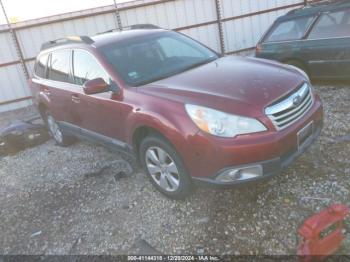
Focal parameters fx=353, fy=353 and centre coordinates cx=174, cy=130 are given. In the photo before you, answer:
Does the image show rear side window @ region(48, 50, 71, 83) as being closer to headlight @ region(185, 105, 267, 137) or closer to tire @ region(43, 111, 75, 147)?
tire @ region(43, 111, 75, 147)

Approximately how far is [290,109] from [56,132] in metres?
4.23

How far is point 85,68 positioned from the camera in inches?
174

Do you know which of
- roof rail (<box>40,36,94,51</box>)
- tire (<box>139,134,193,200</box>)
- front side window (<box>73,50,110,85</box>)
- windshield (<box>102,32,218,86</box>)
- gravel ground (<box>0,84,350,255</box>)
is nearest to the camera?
gravel ground (<box>0,84,350,255</box>)

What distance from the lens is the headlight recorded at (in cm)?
297

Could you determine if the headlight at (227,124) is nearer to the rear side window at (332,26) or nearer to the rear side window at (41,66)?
the rear side window at (41,66)

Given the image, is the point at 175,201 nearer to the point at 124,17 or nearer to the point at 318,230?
the point at 318,230

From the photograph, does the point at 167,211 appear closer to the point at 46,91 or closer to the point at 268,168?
the point at 268,168

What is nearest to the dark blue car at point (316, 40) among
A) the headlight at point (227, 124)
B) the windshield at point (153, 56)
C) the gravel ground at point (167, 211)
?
the gravel ground at point (167, 211)

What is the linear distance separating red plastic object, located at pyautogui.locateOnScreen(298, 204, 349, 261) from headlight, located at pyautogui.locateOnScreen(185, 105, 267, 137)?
0.85 m

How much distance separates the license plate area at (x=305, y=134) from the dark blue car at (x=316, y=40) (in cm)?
295

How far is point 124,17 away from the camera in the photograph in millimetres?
10125

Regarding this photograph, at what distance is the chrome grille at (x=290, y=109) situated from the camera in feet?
10.1

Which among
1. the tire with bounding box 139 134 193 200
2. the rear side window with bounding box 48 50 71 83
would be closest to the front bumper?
the tire with bounding box 139 134 193 200

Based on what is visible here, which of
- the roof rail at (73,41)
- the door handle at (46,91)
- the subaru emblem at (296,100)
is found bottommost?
the door handle at (46,91)
